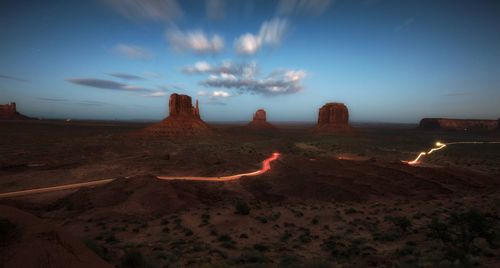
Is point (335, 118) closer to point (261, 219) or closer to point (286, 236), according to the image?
point (261, 219)

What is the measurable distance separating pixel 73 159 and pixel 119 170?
12593 millimetres

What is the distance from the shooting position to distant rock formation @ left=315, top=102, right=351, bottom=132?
369ft

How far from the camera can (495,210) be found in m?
16.9

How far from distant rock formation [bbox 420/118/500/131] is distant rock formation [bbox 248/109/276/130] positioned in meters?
96.4

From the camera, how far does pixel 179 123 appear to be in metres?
86.6

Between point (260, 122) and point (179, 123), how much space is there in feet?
225

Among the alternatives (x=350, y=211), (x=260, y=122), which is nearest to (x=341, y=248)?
(x=350, y=211)

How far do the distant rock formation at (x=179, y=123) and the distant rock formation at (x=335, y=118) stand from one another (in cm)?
5450

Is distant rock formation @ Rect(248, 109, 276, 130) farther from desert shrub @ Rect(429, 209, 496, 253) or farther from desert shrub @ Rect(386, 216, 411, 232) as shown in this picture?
desert shrub @ Rect(429, 209, 496, 253)

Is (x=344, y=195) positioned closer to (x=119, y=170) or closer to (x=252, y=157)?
(x=252, y=157)

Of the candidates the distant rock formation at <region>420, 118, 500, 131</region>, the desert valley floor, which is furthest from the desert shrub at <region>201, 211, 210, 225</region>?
the distant rock formation at <region>420, 118, 500, 131</region>

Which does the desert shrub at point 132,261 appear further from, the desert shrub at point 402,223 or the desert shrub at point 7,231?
the desert shrub at point 402,223

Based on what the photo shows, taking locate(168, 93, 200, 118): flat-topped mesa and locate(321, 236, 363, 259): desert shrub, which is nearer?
locate(321, 236, 363, 259): desert shrub

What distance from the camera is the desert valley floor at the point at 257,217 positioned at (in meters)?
9.34
